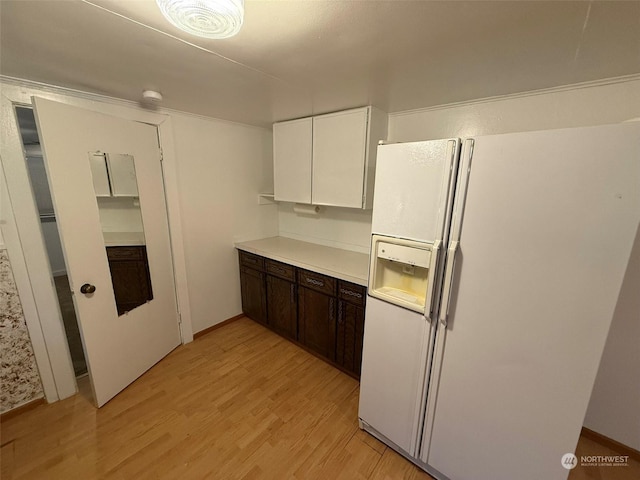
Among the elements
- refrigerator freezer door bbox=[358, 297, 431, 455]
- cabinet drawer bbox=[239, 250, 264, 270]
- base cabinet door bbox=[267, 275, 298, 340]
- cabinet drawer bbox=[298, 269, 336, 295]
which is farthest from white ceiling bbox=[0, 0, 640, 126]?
base cabinet door bbox=[267, 275, 298, 340]

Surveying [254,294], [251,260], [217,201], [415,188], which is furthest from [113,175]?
[415,188]

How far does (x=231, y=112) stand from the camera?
2.24 meters

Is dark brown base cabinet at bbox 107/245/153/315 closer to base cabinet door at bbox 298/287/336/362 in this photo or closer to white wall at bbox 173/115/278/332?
white wall at bbox 173/115/278/332

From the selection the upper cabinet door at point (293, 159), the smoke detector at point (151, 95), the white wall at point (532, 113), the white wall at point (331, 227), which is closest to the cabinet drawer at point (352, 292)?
the white wall at point (331, 227)

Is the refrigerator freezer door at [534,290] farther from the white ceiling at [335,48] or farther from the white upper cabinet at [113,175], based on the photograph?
the white upper cabinet at [113,175]

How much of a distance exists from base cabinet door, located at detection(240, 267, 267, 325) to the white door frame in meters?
1.44

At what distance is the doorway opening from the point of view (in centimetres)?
217

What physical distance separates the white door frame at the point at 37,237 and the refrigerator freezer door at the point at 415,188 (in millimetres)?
1913

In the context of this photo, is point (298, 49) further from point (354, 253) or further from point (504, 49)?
point (354, 253)

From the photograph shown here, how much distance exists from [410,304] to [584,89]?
160cm

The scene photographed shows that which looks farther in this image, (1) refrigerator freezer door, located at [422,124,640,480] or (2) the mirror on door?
(2) the mirror on door

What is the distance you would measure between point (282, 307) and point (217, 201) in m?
1.27

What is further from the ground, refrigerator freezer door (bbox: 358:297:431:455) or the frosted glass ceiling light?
the frosted glass ceiling light

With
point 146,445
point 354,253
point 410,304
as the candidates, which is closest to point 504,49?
point 410,304
